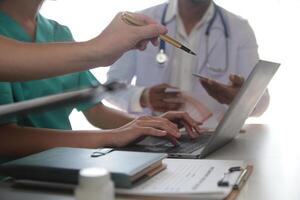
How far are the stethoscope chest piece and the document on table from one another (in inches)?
46.7

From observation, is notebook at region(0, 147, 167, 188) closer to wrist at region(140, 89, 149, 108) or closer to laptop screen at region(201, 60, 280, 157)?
laptop screen at region(201, 60, 280, 157)

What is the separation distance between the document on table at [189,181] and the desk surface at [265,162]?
0.05 m

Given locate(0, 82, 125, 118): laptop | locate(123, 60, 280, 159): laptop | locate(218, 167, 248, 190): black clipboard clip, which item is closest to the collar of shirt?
locate(123, 60, 280, 159): laptop

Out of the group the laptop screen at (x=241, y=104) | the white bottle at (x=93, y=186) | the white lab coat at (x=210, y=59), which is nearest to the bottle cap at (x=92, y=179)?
the white bottle at (x=93, y=186)

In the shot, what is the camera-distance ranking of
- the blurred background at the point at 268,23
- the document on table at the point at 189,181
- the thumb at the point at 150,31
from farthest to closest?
1. the blurred background at the point at 268,23
2. the thumb at the point at 150,31
3. the document on table at the point at 189,181

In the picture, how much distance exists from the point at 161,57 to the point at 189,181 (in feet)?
4.35

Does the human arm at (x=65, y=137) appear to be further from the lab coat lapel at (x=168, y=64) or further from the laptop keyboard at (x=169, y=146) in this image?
the lab coat lapel at (x=168, y=64)

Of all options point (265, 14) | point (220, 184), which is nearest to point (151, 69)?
point (265, 14)

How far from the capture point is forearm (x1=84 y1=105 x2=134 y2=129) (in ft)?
4.32

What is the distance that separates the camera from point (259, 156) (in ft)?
3.08

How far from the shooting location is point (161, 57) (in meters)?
1.94

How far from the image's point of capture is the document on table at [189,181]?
59 cm

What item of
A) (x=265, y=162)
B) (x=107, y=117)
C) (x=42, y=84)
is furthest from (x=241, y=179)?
(x=107, y=117)

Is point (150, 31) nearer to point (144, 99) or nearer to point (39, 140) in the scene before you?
point (39, 140)
